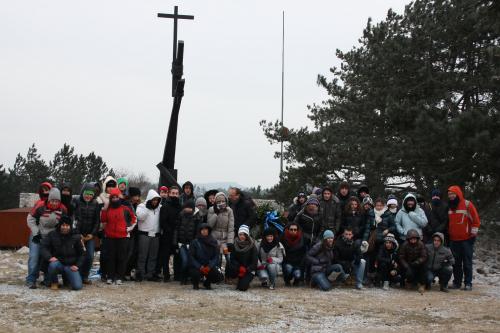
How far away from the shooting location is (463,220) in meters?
9.20

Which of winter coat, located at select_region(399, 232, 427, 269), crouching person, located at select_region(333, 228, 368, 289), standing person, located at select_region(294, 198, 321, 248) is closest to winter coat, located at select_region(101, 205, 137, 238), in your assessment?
standing person, located at select_region(294, 198, 321, 248)

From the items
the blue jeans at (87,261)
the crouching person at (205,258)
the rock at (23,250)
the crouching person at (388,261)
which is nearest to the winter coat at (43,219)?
the blue jeans at (87,261)

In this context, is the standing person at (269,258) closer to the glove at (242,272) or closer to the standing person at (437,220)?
the glove at (242,272)

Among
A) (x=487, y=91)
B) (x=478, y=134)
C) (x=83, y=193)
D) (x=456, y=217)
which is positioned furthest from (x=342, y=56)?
(x=83, y=193)

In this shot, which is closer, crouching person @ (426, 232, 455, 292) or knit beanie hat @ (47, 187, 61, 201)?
knit beanie hat @ (47, 187, 61, 201)

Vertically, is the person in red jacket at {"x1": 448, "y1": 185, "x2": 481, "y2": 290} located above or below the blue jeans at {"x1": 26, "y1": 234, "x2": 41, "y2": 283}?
above

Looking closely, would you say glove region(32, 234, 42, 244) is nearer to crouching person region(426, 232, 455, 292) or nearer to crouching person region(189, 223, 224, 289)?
crouching person region(189, 223, 224, 289)

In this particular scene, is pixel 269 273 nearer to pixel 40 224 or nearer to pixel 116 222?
pixel 116 222

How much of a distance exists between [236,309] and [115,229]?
99.0 inches

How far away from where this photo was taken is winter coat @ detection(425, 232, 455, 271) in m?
8.96

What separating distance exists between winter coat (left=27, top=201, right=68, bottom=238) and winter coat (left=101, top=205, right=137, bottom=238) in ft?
2.20

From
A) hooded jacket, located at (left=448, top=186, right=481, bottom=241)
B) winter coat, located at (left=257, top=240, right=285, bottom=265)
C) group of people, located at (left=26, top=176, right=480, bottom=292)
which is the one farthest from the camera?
hooded jacket, located at (left=448, top=186, right=481, bottom=241)

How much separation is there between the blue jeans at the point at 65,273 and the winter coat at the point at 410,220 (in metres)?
4.99

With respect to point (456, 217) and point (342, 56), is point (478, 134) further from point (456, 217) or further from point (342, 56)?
point (342, 56)
